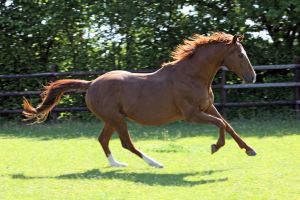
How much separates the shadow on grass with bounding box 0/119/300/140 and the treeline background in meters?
1.06

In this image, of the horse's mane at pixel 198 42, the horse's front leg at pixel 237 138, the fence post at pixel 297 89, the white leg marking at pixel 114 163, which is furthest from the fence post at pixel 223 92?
the white leg marking at pixel 114 163

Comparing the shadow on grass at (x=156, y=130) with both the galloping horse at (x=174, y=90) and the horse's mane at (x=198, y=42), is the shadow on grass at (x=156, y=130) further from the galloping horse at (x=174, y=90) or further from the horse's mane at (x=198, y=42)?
the horse's mane at (x=198, y=42)

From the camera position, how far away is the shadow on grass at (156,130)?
12.4 m

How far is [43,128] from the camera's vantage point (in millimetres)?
14531

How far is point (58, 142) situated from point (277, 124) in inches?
194

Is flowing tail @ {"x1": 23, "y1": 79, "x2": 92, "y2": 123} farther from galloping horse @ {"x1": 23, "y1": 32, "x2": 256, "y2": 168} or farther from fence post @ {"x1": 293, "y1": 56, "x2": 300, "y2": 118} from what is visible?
fence post @ {"x1": 293, "y1": 56, "x2": 300, "y2": 118}

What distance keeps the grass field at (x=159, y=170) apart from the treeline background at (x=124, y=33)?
2.29 meters

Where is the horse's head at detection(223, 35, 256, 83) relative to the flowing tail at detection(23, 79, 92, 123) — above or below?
above

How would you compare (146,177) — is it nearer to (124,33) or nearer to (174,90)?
(174,90)

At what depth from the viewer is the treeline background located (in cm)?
1501

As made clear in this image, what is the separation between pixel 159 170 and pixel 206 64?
5.64ft

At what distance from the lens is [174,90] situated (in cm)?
879

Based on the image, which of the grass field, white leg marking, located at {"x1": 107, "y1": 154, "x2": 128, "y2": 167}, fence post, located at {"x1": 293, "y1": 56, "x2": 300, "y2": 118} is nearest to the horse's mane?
the grass field

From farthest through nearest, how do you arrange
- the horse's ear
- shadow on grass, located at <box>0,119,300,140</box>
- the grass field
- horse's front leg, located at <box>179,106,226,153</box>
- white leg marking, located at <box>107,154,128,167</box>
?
shadow on grass, located at <box>0,119,300,140</box> → white leg marking, located at <box>107,154,128,167</box> → the horse's ear → horse's front leg, located at <box>179,106,226,153</box> → the grass field
